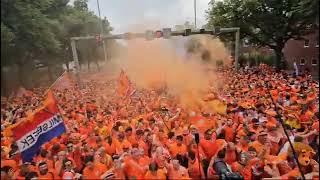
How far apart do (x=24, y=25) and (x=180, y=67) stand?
6.39m

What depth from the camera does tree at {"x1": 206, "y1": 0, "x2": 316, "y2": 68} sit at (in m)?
33.3

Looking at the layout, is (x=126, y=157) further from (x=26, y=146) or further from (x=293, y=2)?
(x=293, y=2)

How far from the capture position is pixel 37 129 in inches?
309

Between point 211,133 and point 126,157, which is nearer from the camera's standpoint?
point 126,157

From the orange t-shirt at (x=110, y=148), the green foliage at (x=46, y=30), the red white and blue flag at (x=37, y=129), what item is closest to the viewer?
the red white and blue flag at (x=37, y=129)

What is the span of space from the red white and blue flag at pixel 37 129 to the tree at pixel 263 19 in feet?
86.6

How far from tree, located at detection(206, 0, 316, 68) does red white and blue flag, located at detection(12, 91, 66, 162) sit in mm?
26409

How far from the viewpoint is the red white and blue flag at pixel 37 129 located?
7.45m

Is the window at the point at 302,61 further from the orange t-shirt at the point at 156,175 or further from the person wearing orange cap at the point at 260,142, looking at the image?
the orange t-shirt at the point at 156,175

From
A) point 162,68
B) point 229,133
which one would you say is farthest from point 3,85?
point 162,68

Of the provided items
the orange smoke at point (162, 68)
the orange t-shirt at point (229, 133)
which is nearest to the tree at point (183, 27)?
the orange smoke at point (162, 68)

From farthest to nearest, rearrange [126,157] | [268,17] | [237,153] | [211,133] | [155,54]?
[268,17] < [155,54] < [211,133] < [237,153] < [126,157]

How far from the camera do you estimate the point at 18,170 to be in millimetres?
7398

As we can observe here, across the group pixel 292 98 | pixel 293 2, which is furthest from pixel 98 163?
pixel 293 2
